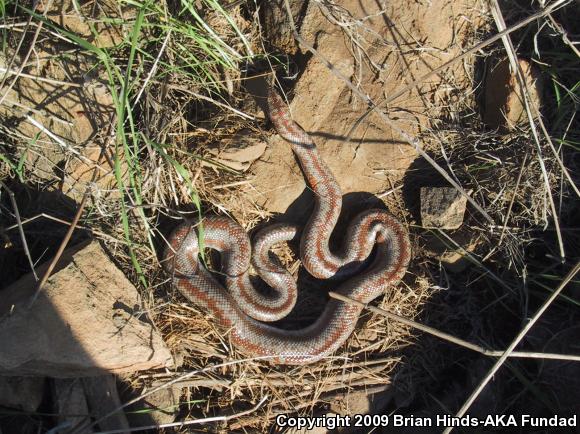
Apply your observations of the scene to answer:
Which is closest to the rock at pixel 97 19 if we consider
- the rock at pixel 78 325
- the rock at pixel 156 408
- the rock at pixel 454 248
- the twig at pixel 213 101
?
the twig at pixel 213 101

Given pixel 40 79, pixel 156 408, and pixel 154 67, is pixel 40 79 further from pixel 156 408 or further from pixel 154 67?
pixel 156 408

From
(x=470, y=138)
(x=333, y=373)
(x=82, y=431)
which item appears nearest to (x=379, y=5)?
(x=470, y=138)

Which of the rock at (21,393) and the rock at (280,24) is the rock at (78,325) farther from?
the rock at (280,24)

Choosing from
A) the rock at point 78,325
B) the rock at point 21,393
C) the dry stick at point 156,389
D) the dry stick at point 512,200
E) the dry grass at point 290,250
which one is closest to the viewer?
the rock at point 78,325

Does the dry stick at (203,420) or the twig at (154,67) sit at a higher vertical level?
the twig at (154,67)

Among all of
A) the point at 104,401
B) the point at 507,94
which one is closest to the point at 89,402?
the point at 104,401
